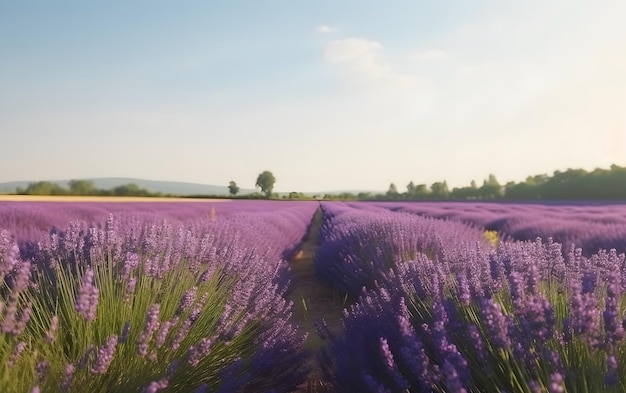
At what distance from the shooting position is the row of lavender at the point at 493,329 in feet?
4.46

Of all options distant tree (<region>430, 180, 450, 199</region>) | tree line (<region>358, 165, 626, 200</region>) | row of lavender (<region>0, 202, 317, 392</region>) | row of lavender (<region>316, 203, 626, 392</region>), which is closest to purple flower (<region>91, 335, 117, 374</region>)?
row of lavender (<region>0, 202, 317, 392</region>)

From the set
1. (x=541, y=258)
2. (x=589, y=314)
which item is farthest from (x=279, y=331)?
(x=589, y=314)

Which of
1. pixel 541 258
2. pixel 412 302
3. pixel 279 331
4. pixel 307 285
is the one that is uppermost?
pixel 541 258

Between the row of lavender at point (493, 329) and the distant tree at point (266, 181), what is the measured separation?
3677 inches

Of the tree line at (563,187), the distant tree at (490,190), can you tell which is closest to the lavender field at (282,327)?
the tree line at (563,187)

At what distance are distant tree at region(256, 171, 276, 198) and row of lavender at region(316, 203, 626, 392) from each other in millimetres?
93385

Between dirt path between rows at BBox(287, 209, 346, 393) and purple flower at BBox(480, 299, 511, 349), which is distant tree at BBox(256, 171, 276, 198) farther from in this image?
purple flower at BBox(480, 299, 511, 349)

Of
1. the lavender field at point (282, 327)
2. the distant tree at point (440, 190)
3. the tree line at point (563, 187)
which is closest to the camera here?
the lavender field at point (282, 327)

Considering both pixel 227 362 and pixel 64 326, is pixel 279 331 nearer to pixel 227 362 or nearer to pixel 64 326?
pixel 227 362

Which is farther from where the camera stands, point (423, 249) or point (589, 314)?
point (423, 249)

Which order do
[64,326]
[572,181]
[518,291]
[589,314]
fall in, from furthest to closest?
[572,181] < [64,326] < [518,291] < [589,314]

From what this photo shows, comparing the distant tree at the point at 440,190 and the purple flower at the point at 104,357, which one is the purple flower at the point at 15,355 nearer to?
the purple flower at the point at 104,357

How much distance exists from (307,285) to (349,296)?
4.88 ft

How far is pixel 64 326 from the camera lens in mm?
2398
